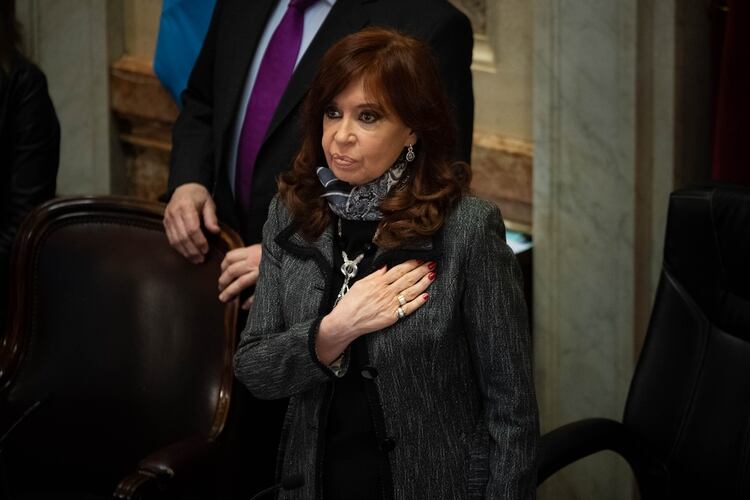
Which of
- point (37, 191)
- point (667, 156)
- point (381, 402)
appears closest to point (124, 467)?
point (37, 191)

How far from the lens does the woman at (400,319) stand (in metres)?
2.06

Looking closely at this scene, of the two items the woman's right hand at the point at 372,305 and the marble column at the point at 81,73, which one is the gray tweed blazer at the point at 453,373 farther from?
the marble column at the point at 81,73

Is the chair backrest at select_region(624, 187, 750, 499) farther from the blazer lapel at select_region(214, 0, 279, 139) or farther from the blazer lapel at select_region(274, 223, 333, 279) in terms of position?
the blazer lapel at select_region(214, 0, 279, 139)

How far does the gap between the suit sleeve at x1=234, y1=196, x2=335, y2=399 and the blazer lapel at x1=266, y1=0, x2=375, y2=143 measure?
500 millimetres

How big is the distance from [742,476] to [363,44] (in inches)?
42.1

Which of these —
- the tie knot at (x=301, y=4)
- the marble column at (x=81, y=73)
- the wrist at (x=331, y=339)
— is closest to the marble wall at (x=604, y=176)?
the tie knot at (x=301, y=4)

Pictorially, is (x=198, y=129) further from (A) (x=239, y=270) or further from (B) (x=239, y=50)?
(A) (x=239, y=270)

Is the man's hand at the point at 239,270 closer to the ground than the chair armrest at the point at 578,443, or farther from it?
farther from it

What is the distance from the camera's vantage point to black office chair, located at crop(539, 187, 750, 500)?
2422mm

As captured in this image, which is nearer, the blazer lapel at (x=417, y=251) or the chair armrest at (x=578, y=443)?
the blazer lapel at (x=417, y=251)

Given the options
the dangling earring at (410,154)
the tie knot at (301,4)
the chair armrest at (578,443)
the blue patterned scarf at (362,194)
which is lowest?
the chair armrest at (578,443)

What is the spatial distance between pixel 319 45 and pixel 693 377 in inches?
40.3

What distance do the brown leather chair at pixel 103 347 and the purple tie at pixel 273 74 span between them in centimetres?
23

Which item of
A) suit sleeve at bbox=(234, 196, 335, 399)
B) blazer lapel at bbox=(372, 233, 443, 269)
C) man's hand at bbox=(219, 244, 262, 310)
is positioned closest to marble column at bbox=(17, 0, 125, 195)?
man's hand at bbox=(219, 244, 262, 310)
